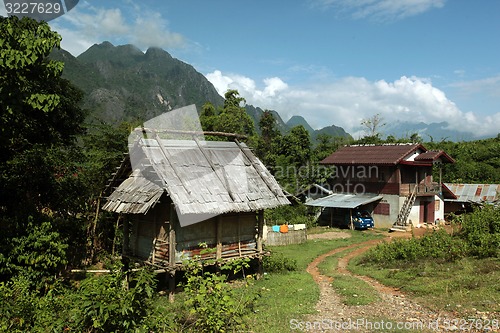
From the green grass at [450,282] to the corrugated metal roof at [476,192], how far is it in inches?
778

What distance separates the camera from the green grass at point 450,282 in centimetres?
1040

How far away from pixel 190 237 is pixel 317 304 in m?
4.67

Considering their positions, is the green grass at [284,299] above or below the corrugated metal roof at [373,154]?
below

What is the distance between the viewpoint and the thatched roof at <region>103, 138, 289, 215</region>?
12422 millimetres

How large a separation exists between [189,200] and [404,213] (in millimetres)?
23064

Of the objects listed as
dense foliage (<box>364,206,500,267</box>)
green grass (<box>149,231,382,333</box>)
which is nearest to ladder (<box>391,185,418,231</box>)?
dense foliage (<box>364,206,500,267</box>)

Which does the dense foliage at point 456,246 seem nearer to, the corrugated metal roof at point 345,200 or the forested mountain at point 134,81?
the corrugated metal roof at point 345,200

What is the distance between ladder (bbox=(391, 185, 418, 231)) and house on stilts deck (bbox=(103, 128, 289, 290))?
58.5ft

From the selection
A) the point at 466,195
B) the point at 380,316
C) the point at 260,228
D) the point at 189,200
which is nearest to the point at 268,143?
the point at 466,195

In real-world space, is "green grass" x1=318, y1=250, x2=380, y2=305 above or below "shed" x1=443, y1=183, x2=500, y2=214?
below

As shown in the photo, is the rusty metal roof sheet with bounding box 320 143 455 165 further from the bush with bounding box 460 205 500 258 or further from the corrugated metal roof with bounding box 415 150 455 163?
the bush with bounding box 460 205 500 258

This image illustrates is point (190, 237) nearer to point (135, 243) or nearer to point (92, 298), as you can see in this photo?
point (135, 243)

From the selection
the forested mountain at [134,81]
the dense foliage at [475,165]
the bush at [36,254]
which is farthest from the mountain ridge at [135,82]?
the bush at [36,254]

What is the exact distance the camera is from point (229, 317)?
7.38m
